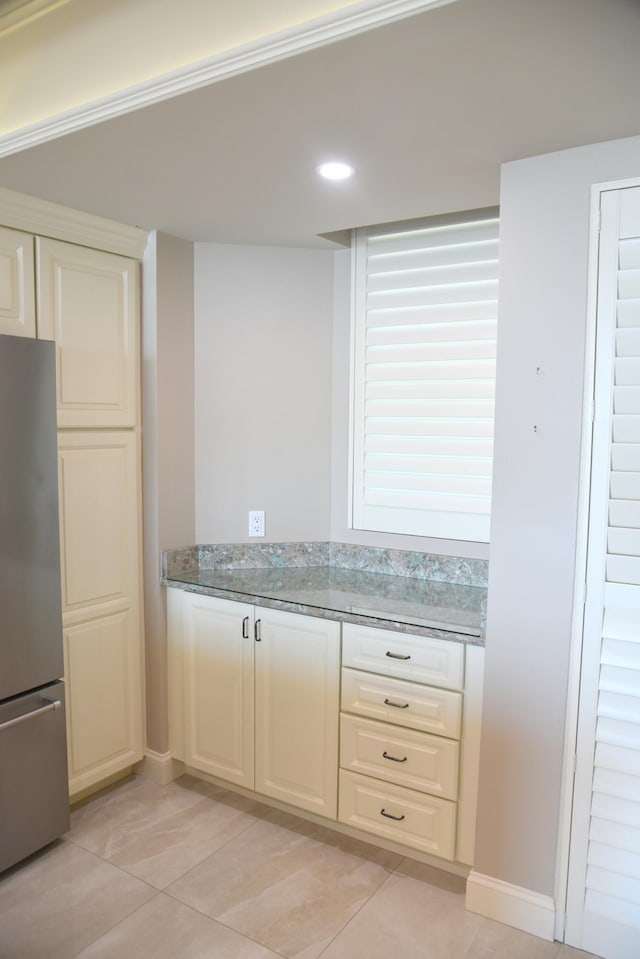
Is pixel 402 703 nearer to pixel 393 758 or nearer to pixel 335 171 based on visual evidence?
pixel 393 758

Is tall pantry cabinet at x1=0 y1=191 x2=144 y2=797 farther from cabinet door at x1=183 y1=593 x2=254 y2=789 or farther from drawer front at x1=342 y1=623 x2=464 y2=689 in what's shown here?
drawer front at x1=342 y1=623 x2=464 y2=689

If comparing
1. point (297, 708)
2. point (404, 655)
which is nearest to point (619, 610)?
point (404, 655)

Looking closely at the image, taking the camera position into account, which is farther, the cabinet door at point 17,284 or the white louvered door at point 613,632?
the cabinet door at point 17,284

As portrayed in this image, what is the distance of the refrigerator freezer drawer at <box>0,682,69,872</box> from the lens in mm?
2121

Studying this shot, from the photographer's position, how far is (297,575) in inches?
110

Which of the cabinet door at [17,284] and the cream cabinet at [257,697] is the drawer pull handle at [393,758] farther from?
the cabinet door at [17,284]

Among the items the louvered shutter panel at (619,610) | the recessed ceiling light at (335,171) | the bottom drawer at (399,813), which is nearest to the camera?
the louvered shutter panel at (619,610)

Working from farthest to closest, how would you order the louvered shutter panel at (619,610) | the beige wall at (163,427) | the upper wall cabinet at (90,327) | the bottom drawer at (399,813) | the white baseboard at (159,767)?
the white baseboard at (159,767) < the beige wall at (163,427) < the upper wall cabinet at (90,327) < the bottom drawer at (399,813) < the louvered shutter panel at (619,610)

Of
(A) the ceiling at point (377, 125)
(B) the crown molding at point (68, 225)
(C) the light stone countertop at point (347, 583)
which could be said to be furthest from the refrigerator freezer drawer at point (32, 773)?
(A) the ceiling at point (377, 125)

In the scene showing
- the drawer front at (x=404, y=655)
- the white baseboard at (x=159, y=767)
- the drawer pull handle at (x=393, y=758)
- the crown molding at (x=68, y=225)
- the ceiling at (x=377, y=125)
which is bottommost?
the white baseboard at (x=159, y=767)

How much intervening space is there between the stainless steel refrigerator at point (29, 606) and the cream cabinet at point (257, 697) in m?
0.55

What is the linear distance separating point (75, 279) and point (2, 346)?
0.54 m

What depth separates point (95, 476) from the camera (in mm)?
2508

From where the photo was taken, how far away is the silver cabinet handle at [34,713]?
2.11 meters
